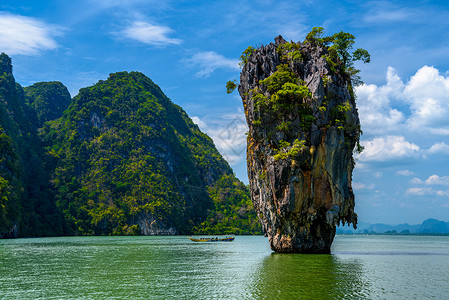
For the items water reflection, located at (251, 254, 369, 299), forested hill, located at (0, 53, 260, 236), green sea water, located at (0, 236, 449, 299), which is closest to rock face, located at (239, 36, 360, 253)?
green sea water, located at (0, 236, 449, 299)

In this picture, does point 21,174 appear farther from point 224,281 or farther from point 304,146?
point 224,281

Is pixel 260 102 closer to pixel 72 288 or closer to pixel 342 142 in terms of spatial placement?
pixel 342 142

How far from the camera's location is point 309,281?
27.0 m

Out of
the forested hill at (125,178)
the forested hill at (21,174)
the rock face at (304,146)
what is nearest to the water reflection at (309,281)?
the rock face at (304,146)

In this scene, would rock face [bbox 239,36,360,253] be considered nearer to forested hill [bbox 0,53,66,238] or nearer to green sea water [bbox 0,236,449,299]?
green sea water [bbox 0,236,449,299]

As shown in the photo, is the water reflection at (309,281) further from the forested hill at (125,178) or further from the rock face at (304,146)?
the forested hill at (125,178)

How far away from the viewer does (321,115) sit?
44656 millimetres

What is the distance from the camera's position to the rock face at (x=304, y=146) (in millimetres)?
43281

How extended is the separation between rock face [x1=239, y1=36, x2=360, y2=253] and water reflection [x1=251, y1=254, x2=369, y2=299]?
7130mm

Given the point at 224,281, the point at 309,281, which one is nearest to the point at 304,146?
the point at 309,281

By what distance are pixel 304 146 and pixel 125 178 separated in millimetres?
133322

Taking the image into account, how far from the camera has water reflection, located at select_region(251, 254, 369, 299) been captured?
23.1 metres

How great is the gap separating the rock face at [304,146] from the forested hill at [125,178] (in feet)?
347

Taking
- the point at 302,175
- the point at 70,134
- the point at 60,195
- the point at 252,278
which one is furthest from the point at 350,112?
the point at 70,134
